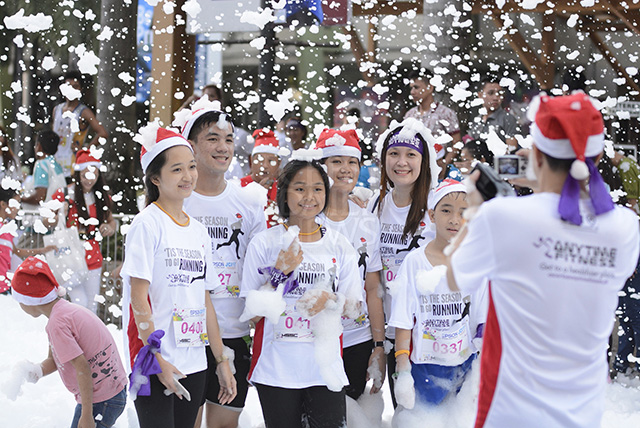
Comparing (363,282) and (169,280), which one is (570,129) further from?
(363,282)

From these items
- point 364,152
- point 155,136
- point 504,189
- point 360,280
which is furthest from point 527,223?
point 364,152

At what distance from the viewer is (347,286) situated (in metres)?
3.85

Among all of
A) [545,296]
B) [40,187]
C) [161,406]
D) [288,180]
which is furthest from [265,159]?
[545,296]

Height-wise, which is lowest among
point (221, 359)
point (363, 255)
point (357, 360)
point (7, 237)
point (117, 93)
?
point (357, 360)

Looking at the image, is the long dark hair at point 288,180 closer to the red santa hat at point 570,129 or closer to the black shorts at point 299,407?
the black shorts at point 299,407

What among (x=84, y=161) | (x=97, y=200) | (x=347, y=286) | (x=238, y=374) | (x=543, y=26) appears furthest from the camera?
(x=543, y=26)

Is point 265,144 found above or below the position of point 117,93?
below

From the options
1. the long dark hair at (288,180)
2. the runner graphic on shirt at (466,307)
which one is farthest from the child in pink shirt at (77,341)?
the runner graphic on shirt at (466,307)

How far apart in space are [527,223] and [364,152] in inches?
164

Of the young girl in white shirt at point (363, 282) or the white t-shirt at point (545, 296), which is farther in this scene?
the young girl in white shirt at point (363, 282)

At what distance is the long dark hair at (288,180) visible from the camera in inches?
155

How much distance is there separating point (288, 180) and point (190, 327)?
0.92 meters

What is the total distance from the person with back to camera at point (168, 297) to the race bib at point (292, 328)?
300mm

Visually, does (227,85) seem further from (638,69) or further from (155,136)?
(155,136)
